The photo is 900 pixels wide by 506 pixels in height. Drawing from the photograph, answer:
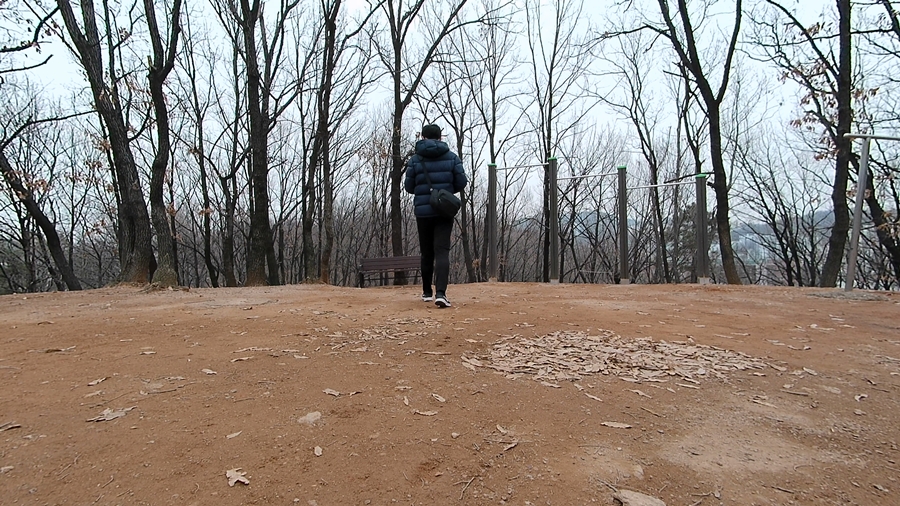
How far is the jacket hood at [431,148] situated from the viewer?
156 inches

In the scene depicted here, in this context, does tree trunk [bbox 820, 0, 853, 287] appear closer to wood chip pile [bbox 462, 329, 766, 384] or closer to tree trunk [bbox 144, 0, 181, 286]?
wood chip pile [bbox 462, 329, 766, 384]

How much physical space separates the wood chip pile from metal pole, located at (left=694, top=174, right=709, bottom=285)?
434cm

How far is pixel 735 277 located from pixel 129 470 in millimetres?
8848

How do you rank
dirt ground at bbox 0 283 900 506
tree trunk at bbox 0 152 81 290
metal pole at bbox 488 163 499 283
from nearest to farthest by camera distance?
dirt ground at bbox 0 283 900 506 → metal pole at bbox 488 163 499 283 → tree trunk at bbox 0 152 81 290

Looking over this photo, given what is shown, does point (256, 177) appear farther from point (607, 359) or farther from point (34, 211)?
point (607, 359)

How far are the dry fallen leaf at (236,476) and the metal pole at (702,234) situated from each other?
6.51 m

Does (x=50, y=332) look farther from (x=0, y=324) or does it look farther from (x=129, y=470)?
(x=129, y=470)

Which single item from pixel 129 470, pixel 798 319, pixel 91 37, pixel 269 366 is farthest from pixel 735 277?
pixel 91 37

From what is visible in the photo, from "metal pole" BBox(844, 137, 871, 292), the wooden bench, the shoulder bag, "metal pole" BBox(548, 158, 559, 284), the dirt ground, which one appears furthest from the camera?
the wooden bench

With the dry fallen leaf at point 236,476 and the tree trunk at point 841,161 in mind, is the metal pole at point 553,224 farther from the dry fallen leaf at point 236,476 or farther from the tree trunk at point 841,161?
the dry fallen leaf at point 236,476

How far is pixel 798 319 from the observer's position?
11.1 feet

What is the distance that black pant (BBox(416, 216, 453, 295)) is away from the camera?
3.91 meters

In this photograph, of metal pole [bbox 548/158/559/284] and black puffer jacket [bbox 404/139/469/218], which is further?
metal pole [bbox 548/158/559/284]

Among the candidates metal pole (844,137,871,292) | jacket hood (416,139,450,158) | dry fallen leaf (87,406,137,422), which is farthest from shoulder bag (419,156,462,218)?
metal pole (844,137,871,292)
